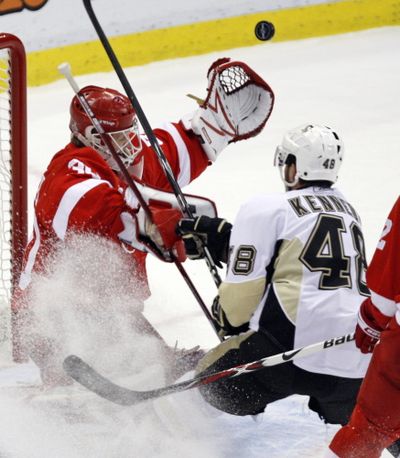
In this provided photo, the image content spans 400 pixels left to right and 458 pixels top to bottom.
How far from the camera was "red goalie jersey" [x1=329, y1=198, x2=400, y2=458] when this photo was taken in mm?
2035

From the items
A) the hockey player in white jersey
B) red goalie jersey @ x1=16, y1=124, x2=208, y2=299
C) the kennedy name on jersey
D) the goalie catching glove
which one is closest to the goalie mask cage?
red goalie jersey @ x1=16, y1=124, x2=208, y2=299

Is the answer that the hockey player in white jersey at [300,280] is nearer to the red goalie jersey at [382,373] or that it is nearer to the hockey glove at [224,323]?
the hockey glove at [224,323]

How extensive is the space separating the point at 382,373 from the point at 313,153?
1.88ft

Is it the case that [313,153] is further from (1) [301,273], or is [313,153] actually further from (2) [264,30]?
(2) [264,30]

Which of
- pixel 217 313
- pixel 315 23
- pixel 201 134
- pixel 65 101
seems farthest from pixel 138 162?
pixel 315 23

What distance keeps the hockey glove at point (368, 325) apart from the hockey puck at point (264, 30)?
4220 mm

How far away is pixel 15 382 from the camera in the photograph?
3.10m

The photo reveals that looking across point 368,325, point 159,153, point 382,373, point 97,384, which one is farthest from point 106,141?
point 382,373

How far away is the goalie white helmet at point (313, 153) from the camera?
2389mm

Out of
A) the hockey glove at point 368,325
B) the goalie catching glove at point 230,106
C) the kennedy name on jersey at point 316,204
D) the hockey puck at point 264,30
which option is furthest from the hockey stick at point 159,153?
the hockey puck at point 264,30

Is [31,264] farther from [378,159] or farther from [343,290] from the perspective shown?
[378,159]

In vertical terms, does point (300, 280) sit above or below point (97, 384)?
above

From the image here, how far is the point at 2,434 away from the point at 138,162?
0.83 metres

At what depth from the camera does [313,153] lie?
2385 millimetres
